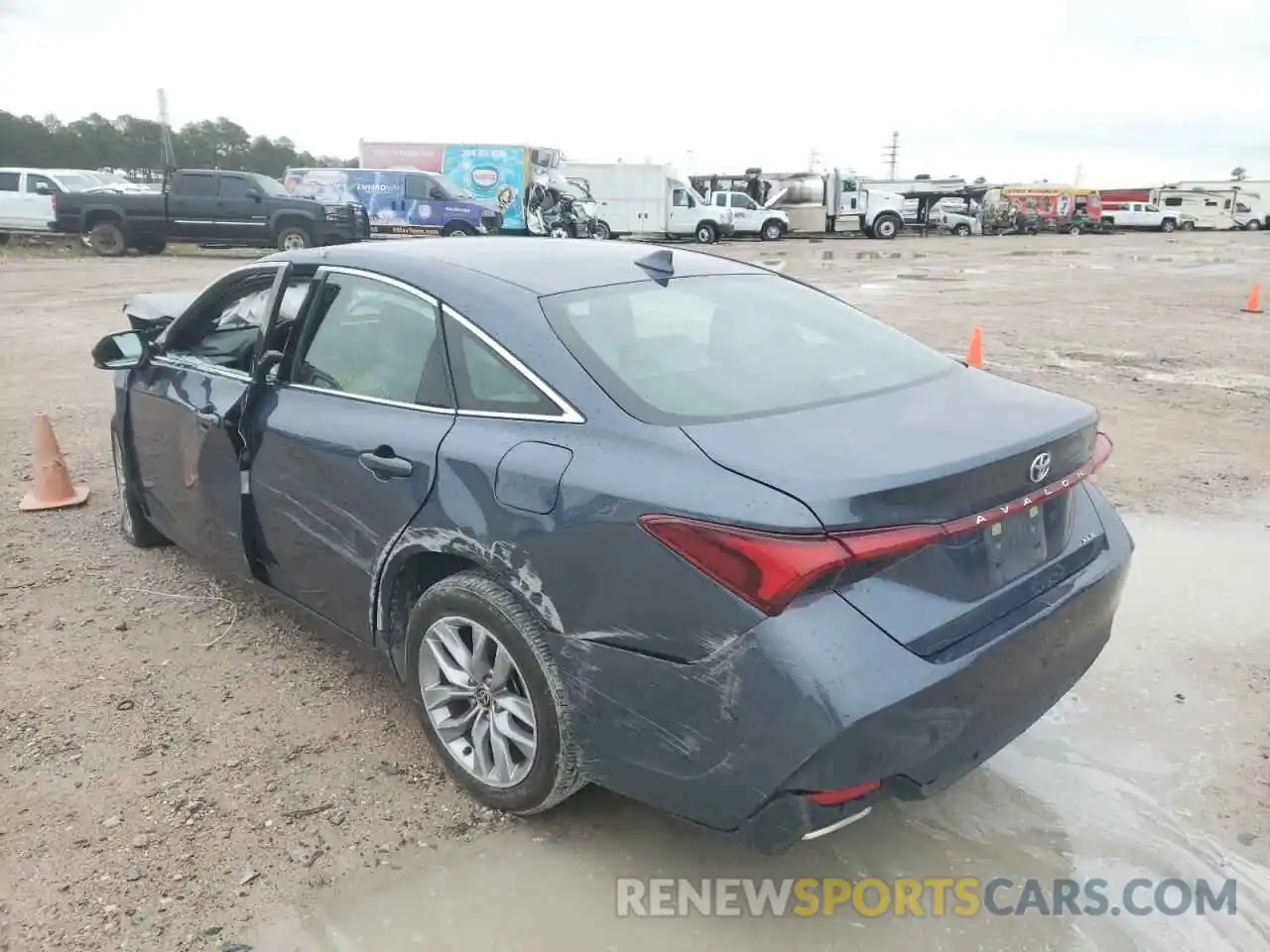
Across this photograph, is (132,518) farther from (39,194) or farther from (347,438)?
(39,194)

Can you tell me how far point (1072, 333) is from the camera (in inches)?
492

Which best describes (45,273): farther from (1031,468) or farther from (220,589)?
(1031,468)

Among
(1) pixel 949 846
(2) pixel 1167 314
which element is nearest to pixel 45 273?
(2) pixel 1167 314

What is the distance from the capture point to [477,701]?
9.15ft

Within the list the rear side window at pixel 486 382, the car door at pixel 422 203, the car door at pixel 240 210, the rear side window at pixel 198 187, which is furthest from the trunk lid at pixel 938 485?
the car door at pixel 422 203

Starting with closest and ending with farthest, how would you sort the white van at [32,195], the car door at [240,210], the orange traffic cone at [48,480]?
1. the orange traffic cone at [48,480]
2. the car door at [240,210]
3. the white van at [32,195]

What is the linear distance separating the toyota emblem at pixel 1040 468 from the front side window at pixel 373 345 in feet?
5.24

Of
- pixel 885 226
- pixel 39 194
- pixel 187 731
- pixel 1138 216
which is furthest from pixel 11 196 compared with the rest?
pixel 1138 216

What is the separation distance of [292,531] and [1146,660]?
321 centimetres

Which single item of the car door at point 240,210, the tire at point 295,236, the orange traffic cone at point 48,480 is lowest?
the orange traffic cone at point 48,480

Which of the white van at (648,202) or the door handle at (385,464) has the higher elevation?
the white van at (648,202)

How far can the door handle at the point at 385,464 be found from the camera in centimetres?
285

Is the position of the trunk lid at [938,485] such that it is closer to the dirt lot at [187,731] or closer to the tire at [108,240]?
the dirt lot at [187,731]

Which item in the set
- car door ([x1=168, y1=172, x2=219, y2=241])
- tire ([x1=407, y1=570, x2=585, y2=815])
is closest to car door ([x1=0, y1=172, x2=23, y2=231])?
car door ([x1=168, y1=172, x2=219, y2=241])
